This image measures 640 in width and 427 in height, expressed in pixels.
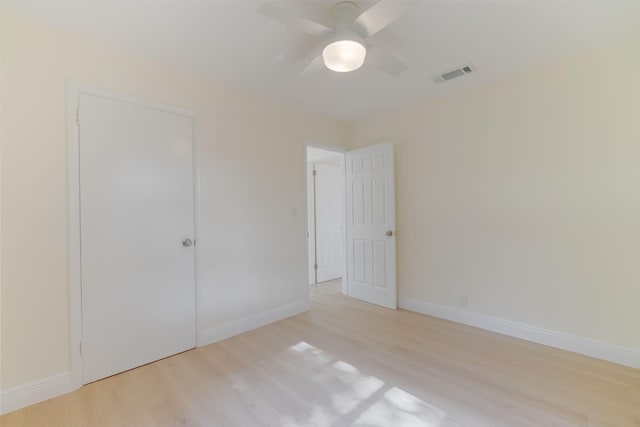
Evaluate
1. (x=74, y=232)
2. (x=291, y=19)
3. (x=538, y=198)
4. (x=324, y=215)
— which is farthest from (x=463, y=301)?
(x=74, y=232)

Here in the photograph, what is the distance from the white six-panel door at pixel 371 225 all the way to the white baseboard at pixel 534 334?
0.45m

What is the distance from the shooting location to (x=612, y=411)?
5.20 ft

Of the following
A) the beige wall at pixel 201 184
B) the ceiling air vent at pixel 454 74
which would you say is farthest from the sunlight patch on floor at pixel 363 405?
the ceiling air vent at pixel 454 74

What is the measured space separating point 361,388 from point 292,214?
191 centimetres

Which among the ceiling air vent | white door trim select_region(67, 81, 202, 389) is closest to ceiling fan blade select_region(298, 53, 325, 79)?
the ceiling air vent

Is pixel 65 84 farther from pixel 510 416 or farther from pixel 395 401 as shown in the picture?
pixel 510 416

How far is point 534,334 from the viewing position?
8.02ft

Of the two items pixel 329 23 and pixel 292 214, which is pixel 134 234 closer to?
pixel 292 214

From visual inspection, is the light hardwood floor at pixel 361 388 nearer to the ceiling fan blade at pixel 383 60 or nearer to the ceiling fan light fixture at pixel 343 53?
the ceiling fan light fixture at pixel 343 53

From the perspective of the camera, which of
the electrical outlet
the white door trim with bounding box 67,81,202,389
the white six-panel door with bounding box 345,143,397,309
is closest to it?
the white door trim with bounding box 67,81,202,389

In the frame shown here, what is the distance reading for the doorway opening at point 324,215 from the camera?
15.3 ft

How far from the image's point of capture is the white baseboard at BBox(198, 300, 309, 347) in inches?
98.7

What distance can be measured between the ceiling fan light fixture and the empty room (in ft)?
0.05

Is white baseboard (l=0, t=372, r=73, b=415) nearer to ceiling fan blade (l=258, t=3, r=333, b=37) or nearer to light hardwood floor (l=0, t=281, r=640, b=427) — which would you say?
light hardwood floor (l=0, t=281, r=640, b=427)
